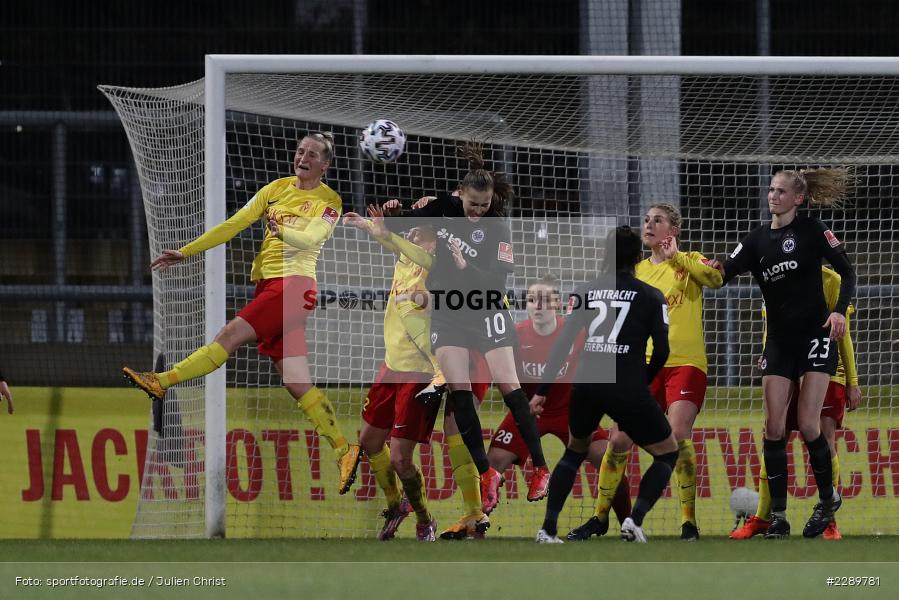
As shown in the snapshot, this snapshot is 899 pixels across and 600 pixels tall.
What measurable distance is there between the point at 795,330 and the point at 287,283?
2681 millimetres

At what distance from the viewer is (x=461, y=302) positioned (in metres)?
6.88

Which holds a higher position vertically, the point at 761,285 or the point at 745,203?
the point at 745,203

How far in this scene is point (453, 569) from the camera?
521cm

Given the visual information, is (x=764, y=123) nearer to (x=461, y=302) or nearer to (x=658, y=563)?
(x=461, y=302)

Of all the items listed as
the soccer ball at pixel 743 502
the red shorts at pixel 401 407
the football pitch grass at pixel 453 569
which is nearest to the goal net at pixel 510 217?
the soccer ball at pixel 743 502

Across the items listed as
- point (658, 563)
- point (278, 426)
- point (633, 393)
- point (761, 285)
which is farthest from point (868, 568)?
point (278, 426)

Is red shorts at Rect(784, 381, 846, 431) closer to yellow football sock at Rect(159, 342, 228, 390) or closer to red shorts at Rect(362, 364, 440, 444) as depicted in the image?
red shorts at Rect(362, 364, 440, 444)

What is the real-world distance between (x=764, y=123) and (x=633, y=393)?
9.27ft

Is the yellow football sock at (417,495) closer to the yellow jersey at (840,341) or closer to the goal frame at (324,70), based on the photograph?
the goal frame at (324,70)

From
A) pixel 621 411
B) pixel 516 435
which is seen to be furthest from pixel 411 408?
pixel 621 411

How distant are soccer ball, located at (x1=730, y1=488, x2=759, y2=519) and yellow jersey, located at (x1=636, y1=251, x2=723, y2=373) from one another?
83cm

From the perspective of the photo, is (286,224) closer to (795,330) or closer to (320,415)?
(320,415)

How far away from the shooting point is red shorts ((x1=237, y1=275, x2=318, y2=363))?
7.05m

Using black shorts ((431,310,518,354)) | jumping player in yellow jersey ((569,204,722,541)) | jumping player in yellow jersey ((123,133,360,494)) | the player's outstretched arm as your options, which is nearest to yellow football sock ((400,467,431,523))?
jumping player in yellow jersey ((123,133,360,494))
